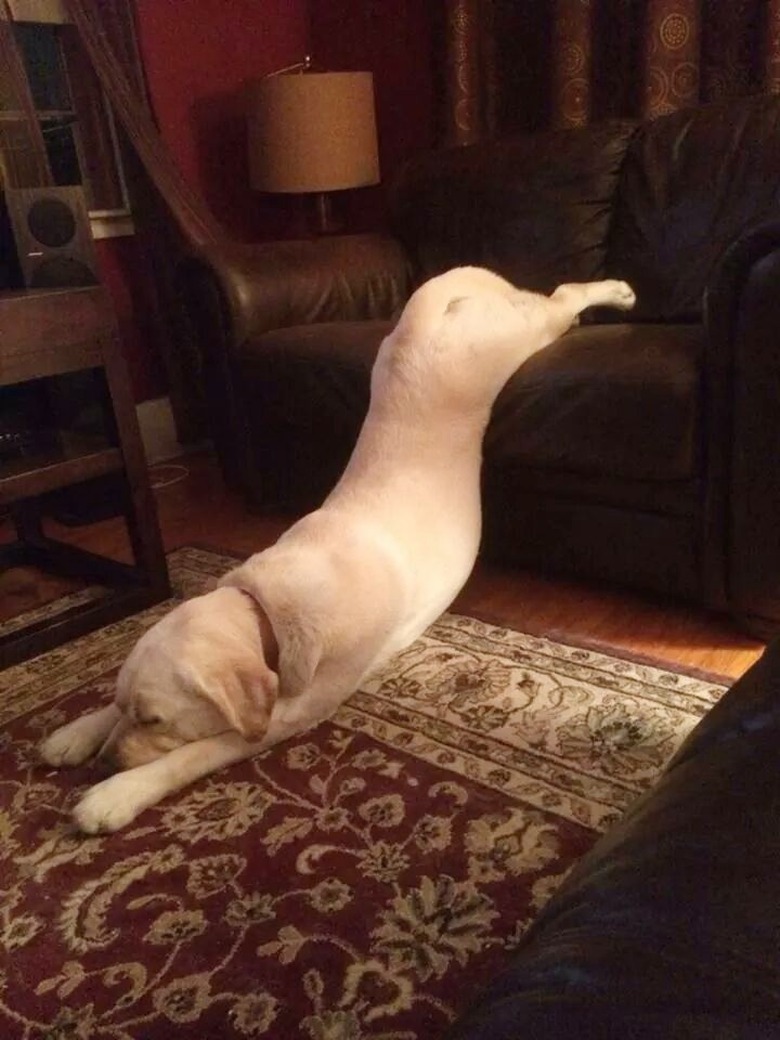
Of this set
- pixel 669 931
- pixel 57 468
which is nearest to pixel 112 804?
pixel 57 468

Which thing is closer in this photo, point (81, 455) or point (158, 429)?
point (81, 455)

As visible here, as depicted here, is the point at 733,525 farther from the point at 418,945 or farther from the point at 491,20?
the point at 491,20

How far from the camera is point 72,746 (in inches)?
63.3

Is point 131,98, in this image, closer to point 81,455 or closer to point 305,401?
point 305,401

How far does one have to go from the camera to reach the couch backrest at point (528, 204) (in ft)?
8.64

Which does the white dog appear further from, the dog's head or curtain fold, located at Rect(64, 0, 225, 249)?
curtain fold, located at Rect(64, 0, 225, 249)

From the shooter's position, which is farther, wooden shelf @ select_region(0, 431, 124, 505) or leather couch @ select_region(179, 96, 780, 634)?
wooden shelf @ select_region(0, 431, 124, 505)

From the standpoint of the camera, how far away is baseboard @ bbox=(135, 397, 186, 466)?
354cm

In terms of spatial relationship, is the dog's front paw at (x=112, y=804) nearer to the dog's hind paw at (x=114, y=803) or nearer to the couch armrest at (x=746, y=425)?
the dog's hind paw at (x=114, y=803)

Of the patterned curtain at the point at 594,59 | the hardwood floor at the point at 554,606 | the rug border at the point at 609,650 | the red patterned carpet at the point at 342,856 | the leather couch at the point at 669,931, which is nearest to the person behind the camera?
the leather couch at the point at 669,931

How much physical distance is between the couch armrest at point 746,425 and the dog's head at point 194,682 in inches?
37.0

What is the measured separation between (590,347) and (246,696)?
114cm

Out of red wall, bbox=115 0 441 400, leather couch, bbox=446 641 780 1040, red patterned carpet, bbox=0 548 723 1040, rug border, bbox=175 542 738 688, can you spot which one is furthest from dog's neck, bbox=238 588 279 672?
red wall, bbox=115 0 441 400

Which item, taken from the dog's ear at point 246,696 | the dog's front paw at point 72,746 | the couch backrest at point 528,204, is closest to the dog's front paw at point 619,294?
the couch backrest at point 528,204
